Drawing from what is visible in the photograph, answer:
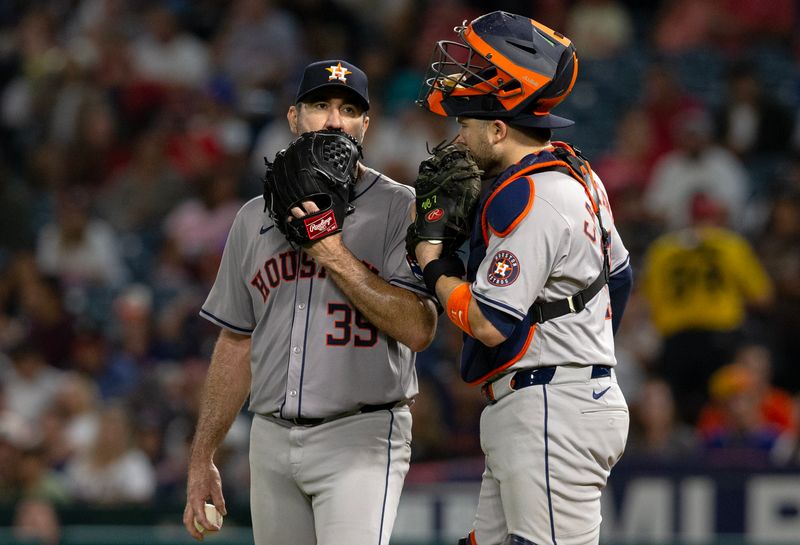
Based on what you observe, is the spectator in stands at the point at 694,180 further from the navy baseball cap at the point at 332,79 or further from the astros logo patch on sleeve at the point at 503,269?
the astros logo patch on sleeve at the point at 503,269

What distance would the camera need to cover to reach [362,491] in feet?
13.7

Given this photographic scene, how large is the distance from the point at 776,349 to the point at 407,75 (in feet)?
14.4

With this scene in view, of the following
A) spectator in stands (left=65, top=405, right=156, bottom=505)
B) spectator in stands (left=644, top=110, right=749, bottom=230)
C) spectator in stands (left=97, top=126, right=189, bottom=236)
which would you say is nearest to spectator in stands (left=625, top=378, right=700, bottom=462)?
spectator in stands (left=644, top=110, right=749, bottom=230)

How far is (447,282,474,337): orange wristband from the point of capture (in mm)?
3812

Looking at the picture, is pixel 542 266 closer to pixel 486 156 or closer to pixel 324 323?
pixel 486 156

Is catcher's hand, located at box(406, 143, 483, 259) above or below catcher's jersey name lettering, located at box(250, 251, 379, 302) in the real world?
above

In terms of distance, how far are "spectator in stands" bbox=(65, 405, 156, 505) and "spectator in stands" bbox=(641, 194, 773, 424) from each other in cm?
358

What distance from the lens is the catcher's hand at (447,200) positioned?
13.0 ft

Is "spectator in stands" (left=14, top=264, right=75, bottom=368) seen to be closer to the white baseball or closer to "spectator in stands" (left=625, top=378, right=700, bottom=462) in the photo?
"spectator in stands" (left=625, top=378, right=700, bottom=462)

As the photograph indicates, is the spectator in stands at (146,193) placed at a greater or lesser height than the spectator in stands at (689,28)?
lesser

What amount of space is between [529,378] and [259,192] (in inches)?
294

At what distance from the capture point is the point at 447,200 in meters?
3.95

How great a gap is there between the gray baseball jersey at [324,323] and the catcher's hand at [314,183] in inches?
8.3

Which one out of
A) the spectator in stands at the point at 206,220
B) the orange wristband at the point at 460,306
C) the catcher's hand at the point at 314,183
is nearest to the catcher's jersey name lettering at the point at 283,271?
the catcher's hand at the point at 314,183
